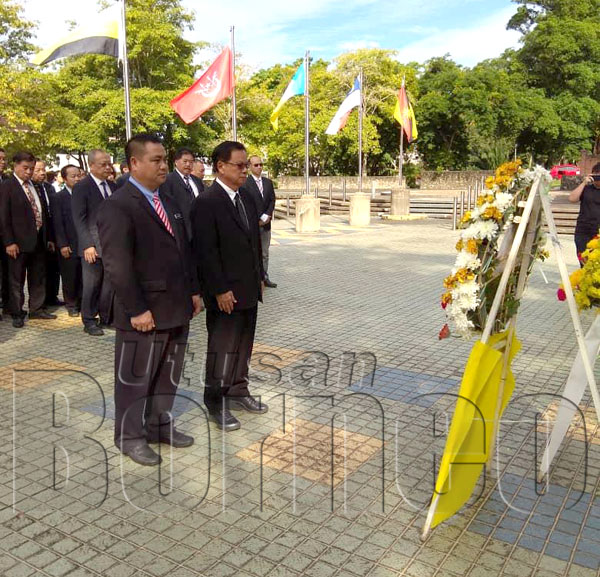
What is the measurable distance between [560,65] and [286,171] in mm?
21033

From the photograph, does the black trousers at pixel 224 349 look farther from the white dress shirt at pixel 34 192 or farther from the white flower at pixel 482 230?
the white dress shirt at pixel 34 192

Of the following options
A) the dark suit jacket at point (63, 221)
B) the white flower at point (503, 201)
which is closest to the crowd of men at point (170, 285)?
the white flower at point (503, 201)

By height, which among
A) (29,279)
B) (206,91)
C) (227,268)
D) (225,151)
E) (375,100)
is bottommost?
(29,279)

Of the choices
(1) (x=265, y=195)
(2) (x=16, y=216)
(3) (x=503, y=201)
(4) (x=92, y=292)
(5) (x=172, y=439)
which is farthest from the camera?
(1) (x=265, y=195)

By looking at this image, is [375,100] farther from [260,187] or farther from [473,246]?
[473,246]

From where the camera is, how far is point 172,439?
13.4 ft

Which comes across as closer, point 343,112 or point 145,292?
point 145,292

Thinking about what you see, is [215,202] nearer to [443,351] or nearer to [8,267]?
[443,351]

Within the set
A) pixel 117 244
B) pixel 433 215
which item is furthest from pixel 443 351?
pixel 433 215

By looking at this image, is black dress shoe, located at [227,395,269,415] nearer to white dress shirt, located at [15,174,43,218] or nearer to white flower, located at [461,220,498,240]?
white flower, located at [461,220,498,240]

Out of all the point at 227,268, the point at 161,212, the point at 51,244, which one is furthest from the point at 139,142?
the point at 51,244

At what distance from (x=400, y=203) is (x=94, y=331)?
17343 mm

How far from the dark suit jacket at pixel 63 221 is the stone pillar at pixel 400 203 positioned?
1643 centimetres

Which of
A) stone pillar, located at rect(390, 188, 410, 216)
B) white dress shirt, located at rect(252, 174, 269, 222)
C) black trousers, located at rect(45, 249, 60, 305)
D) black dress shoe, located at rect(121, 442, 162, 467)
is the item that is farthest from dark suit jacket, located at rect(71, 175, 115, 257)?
stone pillar, located at rect(390, 188, 410, 216)
